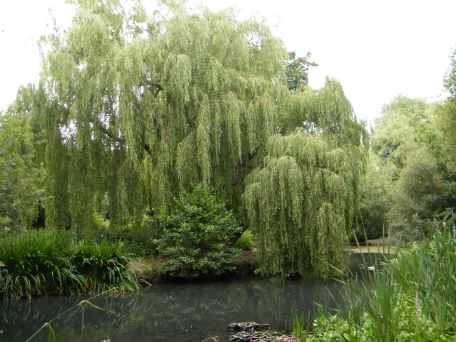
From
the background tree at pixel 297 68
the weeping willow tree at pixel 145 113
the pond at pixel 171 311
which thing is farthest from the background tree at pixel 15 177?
the background tree at pixel 297 68

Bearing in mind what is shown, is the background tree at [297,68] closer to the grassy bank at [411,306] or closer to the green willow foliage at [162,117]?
the green willow foliage at [162,117]

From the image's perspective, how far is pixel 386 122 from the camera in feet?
116

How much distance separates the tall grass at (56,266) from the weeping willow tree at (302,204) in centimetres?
375

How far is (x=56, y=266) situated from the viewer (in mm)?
11203

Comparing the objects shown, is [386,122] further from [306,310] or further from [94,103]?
[306,310]

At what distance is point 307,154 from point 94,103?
6.28 metres

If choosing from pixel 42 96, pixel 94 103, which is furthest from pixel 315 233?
pixel 42 96

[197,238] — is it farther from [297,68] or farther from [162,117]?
[297,68]

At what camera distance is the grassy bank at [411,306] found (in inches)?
128

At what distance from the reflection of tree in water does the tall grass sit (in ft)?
1.69

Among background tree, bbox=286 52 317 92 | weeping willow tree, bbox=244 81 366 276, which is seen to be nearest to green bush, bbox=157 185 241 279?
weeping willow tree, bbox=244 81 366 276

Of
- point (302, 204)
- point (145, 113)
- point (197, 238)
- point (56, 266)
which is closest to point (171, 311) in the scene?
point (56, 266)

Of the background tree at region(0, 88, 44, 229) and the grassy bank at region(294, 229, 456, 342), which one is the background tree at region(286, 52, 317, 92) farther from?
the grassy bank at region(294, 229, 456, 342)

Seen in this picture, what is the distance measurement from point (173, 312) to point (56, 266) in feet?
10.9
